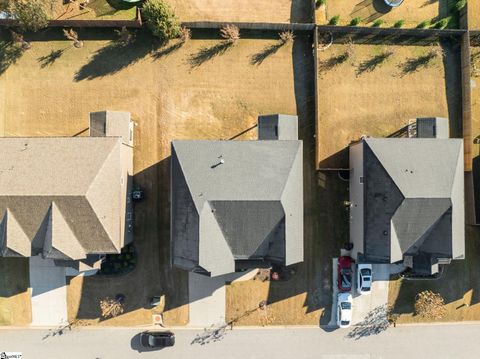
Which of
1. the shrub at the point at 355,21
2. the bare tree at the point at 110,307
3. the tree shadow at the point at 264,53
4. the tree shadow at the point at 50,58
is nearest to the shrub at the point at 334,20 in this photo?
the shrub at the point at 355,21

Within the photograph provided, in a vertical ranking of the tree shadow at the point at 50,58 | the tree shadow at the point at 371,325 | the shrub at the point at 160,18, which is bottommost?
the tree shadow at the point at 371,325

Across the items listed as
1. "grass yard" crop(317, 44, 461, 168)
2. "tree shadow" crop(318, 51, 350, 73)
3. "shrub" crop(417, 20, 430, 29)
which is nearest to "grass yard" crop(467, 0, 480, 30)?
"grass yard" crop(317, 44, 461, 168)

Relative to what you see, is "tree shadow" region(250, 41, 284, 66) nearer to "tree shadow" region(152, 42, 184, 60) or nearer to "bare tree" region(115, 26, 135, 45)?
"tree shadow" region(152, 42, 184, 60)

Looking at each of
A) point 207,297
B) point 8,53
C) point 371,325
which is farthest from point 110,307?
point 8,53

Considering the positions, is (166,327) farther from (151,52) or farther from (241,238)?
(151,52)

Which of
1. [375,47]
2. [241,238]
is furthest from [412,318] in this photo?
[375,47]

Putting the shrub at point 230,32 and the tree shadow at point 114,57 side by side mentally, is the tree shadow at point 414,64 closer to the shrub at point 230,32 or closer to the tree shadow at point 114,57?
the shrub at point 230,32
